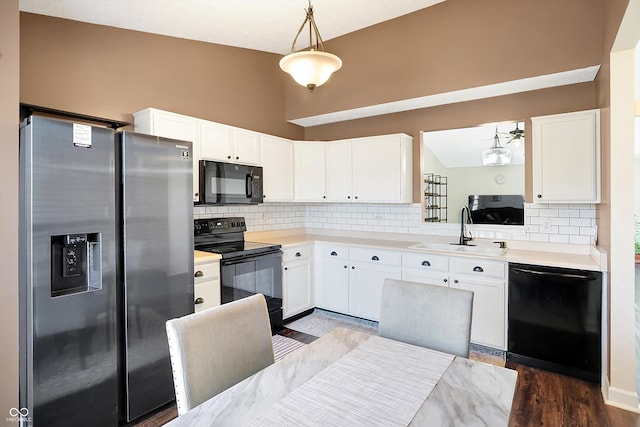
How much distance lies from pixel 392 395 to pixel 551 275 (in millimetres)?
2192

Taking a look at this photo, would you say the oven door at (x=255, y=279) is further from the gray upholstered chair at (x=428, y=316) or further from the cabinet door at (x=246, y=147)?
the gray upholstered chair at (x=428, y=316)

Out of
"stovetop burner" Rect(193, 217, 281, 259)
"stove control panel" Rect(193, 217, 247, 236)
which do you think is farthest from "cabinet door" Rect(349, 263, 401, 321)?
"stove control panel" Rect(193, 217, 247, 236)

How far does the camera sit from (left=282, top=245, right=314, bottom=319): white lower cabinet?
3.67 m

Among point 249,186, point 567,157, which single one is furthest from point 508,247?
point 249,186

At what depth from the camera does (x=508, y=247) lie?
334 cm

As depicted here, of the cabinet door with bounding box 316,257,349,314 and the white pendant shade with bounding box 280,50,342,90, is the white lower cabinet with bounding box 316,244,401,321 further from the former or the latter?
the white pendant shade with bounding box 280,50,342,90

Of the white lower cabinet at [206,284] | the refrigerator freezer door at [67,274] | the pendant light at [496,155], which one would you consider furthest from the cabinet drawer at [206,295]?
the pendant light at [496,155]

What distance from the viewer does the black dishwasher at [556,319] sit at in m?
2.52

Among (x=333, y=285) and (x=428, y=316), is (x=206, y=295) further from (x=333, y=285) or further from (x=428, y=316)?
(x=428, y=316)

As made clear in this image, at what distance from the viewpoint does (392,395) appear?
110 cm

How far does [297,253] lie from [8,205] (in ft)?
8.19

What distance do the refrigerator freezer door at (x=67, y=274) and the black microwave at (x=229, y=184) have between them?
1.08 meters

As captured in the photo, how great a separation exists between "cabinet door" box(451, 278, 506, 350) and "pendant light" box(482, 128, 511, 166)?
1.59 meters

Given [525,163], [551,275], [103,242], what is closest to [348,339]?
[103,242]
